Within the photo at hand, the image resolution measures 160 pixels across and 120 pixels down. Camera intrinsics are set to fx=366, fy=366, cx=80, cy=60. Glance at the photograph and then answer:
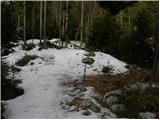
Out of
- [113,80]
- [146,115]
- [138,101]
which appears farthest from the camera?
[113,80]

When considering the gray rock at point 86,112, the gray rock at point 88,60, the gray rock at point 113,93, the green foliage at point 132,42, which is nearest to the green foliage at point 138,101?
the gray rock at point 113,93

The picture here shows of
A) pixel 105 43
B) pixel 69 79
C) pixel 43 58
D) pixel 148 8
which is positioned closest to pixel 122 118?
pixel 69 79

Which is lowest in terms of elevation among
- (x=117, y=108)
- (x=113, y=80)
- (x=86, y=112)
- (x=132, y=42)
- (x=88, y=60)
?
(x=86, y=112)

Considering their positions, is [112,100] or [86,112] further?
[112,100]

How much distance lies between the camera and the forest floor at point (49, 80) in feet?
39.0

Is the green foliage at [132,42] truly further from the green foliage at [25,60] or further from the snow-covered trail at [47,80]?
the green foliage at [25,60]

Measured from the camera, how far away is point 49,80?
16125 millimetres

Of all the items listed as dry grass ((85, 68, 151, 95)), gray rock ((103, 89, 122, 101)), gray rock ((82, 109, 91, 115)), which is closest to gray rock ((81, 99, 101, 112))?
gray rock ((82, 109, 91, 115))

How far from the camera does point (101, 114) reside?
468 inches

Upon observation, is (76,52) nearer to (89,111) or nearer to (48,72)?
(48,72)

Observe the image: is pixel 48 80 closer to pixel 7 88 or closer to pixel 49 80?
pixel 49 80

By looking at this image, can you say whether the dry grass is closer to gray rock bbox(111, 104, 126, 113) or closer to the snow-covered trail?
the snow-covered trail

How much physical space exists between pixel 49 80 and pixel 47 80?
9 centimetres

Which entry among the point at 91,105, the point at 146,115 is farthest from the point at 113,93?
the point at 146,115
